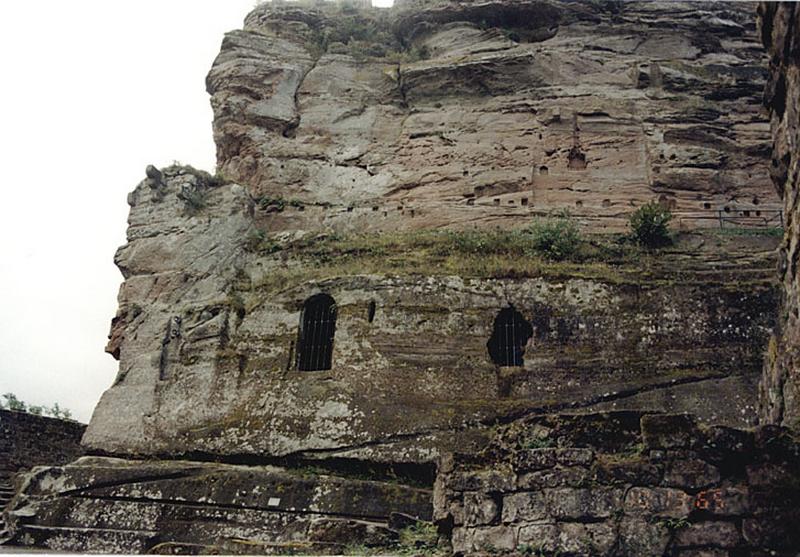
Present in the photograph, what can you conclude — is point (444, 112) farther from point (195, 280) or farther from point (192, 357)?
point (192, 357)

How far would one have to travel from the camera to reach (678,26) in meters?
24.1

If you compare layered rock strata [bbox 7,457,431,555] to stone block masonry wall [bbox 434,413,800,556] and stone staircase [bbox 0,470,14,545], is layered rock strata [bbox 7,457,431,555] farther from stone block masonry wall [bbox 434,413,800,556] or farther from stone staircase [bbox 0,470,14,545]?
stone block masonry wall [bbox 434,413,800,556]

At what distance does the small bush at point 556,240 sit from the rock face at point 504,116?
6.13ft

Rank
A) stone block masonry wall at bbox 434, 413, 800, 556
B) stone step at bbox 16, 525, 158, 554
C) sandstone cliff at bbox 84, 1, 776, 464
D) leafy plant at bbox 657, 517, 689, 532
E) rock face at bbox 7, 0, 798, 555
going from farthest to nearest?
sandstone cliff at bbox 84, 1, 776, 464 → stone step at bbox 16, 525, 158, 554 → rock face at bbox 7, 0, 798, 555 → leafy plant at bbox 657, 517, 689, 532 → stone block masonry wall at bbox 434, 413, 800, 556

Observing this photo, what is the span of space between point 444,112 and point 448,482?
1702 centimetres

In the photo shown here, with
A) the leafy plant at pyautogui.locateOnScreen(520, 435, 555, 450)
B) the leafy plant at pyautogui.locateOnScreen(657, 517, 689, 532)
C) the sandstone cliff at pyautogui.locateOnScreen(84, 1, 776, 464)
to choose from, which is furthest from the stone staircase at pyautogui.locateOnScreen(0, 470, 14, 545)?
the leafy plant at pyautogui.locateOnScreen(657, 517, 689, 532)

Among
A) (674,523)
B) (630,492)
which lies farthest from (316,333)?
(674,523)

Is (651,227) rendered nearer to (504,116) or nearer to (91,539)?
(504,116)

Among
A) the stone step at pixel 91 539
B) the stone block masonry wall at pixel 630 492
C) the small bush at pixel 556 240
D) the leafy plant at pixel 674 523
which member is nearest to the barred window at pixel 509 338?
the small bush at pixel 556 240

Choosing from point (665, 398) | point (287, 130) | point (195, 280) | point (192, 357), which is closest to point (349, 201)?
point (287, 130)

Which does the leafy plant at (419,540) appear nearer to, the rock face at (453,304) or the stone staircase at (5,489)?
the rock face at (453,304)

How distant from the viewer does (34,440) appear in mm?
19641

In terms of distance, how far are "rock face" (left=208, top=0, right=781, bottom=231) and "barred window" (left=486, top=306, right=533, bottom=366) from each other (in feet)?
17.1

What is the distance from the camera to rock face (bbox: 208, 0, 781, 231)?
2094 centimetres
